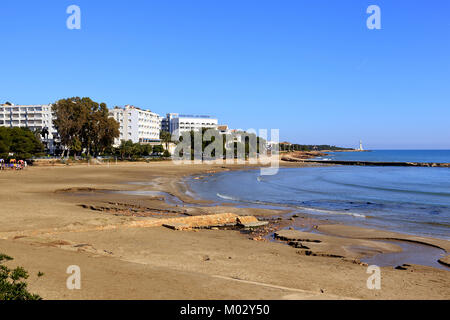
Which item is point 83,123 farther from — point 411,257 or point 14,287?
point 14,287

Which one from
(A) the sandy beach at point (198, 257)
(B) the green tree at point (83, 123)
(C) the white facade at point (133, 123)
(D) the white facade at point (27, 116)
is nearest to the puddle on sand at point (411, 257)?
(A) the sandy beach at point (198, 257)

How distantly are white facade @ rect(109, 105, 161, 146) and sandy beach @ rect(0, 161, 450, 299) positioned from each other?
12212cm

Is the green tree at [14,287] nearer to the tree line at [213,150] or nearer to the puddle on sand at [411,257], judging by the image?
the puddle on sand at [411,257]

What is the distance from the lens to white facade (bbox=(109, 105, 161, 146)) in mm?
141750

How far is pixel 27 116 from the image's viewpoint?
141375 millimetres

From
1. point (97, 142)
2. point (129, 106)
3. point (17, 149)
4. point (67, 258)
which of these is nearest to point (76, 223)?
point (67, 258)

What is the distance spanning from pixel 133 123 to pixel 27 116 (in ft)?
136

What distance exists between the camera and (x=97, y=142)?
292 feet

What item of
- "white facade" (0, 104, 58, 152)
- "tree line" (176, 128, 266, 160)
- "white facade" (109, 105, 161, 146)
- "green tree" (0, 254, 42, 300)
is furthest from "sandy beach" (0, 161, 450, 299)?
"white facade" (0, 104, 58, 152)

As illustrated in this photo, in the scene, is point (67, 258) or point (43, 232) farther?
point (43, 232)
